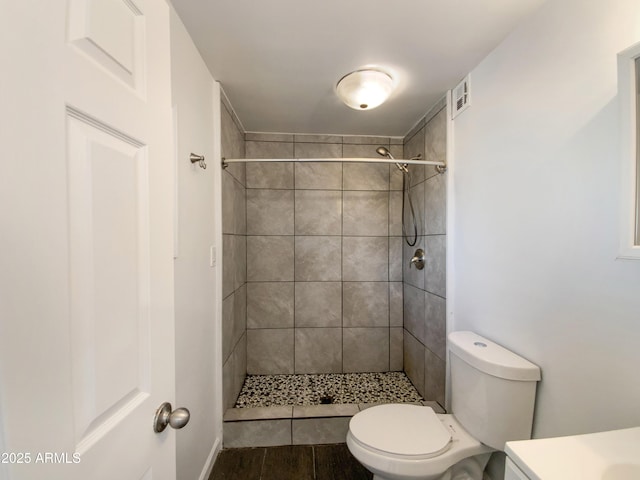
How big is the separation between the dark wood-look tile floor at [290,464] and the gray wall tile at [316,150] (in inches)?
85.4

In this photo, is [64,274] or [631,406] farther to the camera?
[631,406]

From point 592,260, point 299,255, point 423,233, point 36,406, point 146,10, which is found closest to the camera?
point 36,406

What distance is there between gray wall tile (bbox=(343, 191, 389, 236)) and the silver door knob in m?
1.96

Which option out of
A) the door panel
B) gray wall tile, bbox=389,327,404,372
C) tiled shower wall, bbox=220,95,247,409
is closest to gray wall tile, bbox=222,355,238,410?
tiled shower wall, bbox=220,95,247,409

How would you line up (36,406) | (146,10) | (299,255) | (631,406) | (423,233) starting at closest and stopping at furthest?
(36,406), (146,10), (631,406), (423,233), (299,255)

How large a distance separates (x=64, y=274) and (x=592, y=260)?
53.9 inches

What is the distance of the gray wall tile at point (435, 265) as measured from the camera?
1778mm

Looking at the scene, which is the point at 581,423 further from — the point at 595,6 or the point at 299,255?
the point at 299,255

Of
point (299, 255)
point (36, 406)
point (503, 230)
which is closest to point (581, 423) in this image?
point (503, 230)

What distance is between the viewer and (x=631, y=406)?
2.63 feet

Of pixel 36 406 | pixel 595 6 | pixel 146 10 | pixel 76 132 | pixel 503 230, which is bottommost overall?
pixel 36 406

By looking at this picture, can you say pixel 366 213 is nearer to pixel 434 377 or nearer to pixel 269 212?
pixel 269 212

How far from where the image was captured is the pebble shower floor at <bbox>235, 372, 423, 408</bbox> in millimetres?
2096

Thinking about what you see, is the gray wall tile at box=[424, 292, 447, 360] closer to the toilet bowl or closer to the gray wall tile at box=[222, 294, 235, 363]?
the toilet bowl
